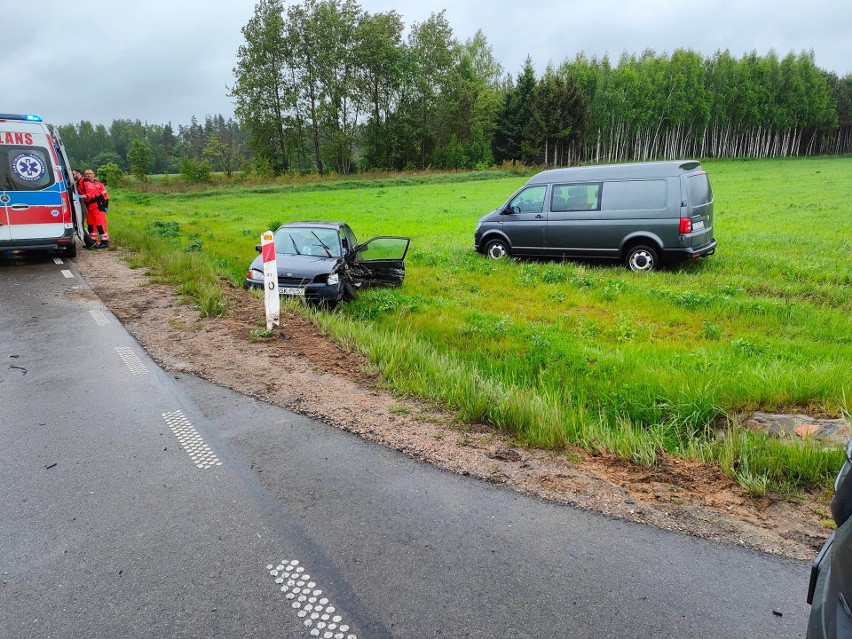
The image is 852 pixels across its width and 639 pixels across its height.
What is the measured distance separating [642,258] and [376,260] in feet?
19.0

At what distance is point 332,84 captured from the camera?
62.8 m

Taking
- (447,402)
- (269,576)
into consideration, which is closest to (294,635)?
(269,576)

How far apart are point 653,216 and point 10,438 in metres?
11.0

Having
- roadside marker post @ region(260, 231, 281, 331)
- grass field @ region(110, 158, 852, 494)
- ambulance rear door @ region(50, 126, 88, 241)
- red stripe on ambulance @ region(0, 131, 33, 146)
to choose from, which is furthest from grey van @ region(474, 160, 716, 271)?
red stripe on ambulance @ region(0, 131, 33, 146)

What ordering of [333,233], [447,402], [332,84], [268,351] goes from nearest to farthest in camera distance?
[447,402] < [268,351] < [333,233] < [332,84]

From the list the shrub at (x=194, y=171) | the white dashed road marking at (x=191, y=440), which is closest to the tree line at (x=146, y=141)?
the shrub at (x=194, y=171)

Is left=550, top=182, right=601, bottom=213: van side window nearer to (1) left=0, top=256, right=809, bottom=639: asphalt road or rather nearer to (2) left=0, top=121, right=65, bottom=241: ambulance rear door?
(1) left=0, top=256, right=809, bottom=639: asphalt road

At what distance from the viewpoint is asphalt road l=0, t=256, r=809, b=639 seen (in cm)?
241

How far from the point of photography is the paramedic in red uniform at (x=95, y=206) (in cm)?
1396

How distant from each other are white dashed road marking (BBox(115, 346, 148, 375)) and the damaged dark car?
9.09ft

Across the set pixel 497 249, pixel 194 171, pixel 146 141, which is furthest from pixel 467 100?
pixel 146 141

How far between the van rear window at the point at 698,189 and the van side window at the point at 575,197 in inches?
71.1

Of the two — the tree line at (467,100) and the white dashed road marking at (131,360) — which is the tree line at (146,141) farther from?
the white dashed road marking at (131,360)

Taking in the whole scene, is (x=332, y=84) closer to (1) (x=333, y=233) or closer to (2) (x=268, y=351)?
(1) (x=333, y=233)
